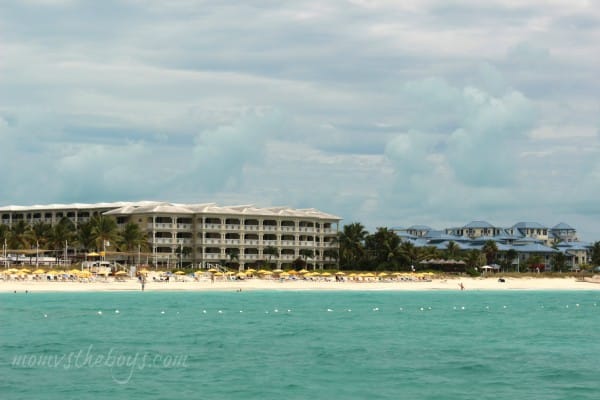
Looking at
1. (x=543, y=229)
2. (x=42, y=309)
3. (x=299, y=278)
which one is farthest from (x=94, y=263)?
(x=543, y=229)

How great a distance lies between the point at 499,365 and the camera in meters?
33.4

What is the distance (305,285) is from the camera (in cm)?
9888

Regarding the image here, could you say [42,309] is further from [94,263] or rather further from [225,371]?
[94,263]

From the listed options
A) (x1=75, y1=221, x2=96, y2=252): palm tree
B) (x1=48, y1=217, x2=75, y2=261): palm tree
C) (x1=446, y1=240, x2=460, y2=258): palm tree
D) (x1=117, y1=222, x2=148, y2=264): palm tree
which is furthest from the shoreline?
(x1=48, y1=217, x2=75, y2=261): palm tree

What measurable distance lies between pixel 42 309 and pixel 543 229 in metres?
150

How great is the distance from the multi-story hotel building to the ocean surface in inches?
2260

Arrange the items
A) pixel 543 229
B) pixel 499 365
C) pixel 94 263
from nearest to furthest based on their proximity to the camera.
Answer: pixel 499 365 < pixel 94 263 < pixel 543 229

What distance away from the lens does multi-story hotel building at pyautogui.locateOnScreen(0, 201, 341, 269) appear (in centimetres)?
12119

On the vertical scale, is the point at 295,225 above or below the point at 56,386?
above

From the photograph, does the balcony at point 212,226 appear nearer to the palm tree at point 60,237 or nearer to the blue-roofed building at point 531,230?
the palm tree at point 60,237

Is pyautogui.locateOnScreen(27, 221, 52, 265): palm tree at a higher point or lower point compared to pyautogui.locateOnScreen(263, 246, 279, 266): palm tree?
higher

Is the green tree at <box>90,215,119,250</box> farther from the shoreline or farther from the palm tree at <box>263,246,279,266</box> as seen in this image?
the palm tree at <box>263,246,279,266</box>

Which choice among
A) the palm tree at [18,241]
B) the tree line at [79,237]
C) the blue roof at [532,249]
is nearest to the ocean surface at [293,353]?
the tree line at [79,237]

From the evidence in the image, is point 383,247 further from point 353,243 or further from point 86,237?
point 86,237
